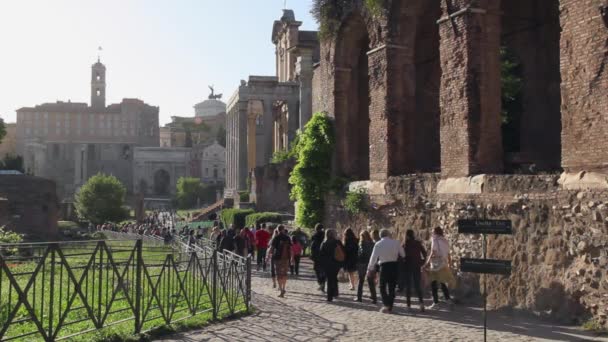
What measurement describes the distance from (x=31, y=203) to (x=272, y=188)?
15532 mm

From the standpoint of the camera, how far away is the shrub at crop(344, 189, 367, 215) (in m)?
19.6

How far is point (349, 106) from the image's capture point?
73.8ft

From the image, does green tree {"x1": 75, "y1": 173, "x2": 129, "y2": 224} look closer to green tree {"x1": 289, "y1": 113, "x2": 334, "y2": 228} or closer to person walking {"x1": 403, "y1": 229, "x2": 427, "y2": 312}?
green tree {"x1": 289, "y1": 113, "x2": 334, "y2": 228}

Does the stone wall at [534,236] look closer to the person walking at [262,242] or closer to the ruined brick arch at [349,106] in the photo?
the ruined brick arch at [349,106]

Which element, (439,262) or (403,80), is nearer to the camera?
(439,262)

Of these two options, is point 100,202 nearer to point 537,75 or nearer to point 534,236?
point 537,75

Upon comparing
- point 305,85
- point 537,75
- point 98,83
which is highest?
point 98,83

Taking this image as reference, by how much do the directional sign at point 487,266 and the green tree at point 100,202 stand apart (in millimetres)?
65279

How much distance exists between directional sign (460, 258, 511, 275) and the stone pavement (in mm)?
1447

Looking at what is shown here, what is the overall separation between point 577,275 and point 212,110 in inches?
6511

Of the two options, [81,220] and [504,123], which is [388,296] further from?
[81,220]

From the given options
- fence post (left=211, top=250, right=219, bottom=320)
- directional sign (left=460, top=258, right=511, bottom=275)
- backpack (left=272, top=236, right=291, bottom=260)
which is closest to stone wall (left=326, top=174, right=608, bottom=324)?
directional sign (left=460, top=258, right=511, bottom=275)

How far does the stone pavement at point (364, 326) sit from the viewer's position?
439 inches

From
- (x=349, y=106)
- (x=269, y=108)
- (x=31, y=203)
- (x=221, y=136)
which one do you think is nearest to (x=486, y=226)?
(x=349, y=106)
